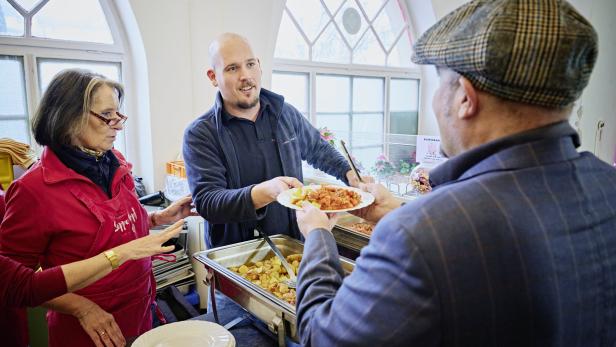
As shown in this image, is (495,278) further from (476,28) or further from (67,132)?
(67,132)

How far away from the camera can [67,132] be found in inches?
52.5

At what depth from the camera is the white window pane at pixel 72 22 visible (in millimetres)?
2656

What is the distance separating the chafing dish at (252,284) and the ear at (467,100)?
650mm

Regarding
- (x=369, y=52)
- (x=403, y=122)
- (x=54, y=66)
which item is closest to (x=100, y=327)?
(x=54, y=66)

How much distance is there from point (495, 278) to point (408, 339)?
0.50ft

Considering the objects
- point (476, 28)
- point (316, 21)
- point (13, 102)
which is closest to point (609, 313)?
point (476, 28)

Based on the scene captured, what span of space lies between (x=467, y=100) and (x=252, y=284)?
2.68 ft

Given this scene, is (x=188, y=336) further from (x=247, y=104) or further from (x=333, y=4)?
(x=333, y=4)

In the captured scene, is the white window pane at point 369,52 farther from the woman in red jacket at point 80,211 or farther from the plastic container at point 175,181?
the woman in red jacket at point 80,211

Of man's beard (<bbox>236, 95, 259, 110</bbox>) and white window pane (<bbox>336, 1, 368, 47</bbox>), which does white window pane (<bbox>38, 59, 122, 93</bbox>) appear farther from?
white window pane (<bbox>336, 1, 368, 47</bbox>)

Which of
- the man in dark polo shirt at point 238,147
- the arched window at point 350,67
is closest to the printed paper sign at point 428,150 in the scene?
the man in dark polo shirt at point 238,147

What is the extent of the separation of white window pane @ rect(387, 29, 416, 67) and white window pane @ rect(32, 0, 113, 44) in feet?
10.2

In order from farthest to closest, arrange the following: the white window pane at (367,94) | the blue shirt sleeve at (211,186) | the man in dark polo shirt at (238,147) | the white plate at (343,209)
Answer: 1. the white window pane at (367,94)
2. the man in dark polo shirt at (238,147)
3. the blue shirt sleeve at (211,186)
4. the white plate at (343,209)

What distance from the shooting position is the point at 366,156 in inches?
115
